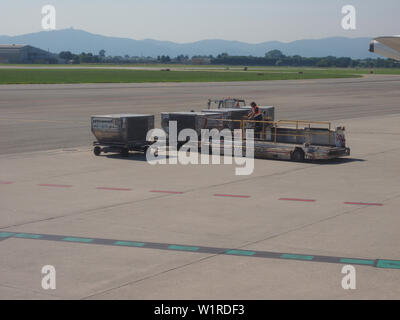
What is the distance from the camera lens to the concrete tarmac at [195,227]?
1105 cm

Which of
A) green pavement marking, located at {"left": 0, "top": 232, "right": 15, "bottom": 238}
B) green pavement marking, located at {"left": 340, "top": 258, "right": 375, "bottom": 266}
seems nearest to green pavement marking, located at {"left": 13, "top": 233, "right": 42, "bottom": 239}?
green pavement marking, located at {"left": 0, "top": 232, "right": 15, "bottom": 238}

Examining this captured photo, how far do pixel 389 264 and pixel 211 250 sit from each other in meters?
3.59

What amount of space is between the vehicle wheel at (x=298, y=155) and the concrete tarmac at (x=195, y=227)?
2.73ft

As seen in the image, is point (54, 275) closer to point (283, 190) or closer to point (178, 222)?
point (178, 222)

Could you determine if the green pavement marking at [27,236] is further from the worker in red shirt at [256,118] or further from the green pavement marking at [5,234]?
the worker in red shirt at [256,118]

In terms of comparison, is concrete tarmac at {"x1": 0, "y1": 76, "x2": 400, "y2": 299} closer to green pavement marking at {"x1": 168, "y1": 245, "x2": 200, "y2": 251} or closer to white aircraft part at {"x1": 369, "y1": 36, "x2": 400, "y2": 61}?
green pavement marking at {"x1": 168, "y1": 245, "x2": 200, "y2": 251}

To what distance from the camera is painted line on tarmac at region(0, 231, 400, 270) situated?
1230 centimetres

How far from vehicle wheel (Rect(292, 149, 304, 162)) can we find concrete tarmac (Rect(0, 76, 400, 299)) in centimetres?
83

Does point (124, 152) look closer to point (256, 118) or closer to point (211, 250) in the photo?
point (256, 118)

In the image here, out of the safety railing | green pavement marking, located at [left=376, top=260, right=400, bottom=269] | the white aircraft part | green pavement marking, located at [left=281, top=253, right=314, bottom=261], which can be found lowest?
green pavement marking, located at [left=376, top=260, right=400, bottom=269]
